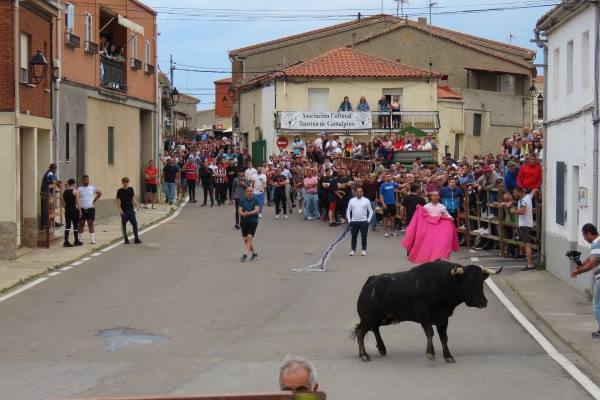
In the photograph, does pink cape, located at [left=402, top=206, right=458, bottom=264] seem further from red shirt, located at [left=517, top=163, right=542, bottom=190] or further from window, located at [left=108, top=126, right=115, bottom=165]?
window, located at [left=108, top=126, right=115, bottom=165]

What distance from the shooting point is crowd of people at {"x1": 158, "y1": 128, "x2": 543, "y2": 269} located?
1017 inches

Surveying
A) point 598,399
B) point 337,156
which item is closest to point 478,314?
point 598,399

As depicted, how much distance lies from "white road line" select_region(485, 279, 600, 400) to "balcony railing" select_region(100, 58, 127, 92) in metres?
20.9

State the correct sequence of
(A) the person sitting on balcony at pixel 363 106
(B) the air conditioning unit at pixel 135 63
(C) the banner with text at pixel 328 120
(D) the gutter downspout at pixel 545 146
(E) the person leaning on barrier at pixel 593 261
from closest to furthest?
(E) the person leaning on barrier at pixel 593 261
(D) the gutter downspout at pixel 545 146
(B) the air conditioning unit at pixel 135 63
(C) the banner with text at pixel 328 120
(A) the person sitting on balcony at pixel 363 106

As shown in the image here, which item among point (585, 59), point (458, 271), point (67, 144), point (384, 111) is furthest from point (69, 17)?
point (384, 111)

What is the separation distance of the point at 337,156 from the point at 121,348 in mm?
29855

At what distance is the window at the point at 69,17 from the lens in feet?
108

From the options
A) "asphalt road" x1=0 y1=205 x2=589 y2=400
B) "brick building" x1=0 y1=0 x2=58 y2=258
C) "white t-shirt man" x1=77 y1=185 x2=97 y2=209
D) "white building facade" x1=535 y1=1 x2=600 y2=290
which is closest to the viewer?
"asphalt road" x1=0 y1=205 x2=589 y2=400

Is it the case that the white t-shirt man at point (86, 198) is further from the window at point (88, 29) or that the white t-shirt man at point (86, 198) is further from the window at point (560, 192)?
the window at point (560, 192)

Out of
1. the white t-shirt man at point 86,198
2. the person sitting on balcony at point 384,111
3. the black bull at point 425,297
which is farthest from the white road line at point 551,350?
the person sitting on balcony at point 384,111

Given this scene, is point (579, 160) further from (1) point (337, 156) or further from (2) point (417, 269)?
(1) point (337, 156)

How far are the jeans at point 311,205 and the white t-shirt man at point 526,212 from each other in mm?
12593

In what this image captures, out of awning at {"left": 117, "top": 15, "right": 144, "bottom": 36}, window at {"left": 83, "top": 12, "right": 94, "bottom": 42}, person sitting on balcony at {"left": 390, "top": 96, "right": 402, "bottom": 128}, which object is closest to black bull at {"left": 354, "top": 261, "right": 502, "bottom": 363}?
window at {"left": 83, "top": 12, "right": 94, "bottom": 42}

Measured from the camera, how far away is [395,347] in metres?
14.3
